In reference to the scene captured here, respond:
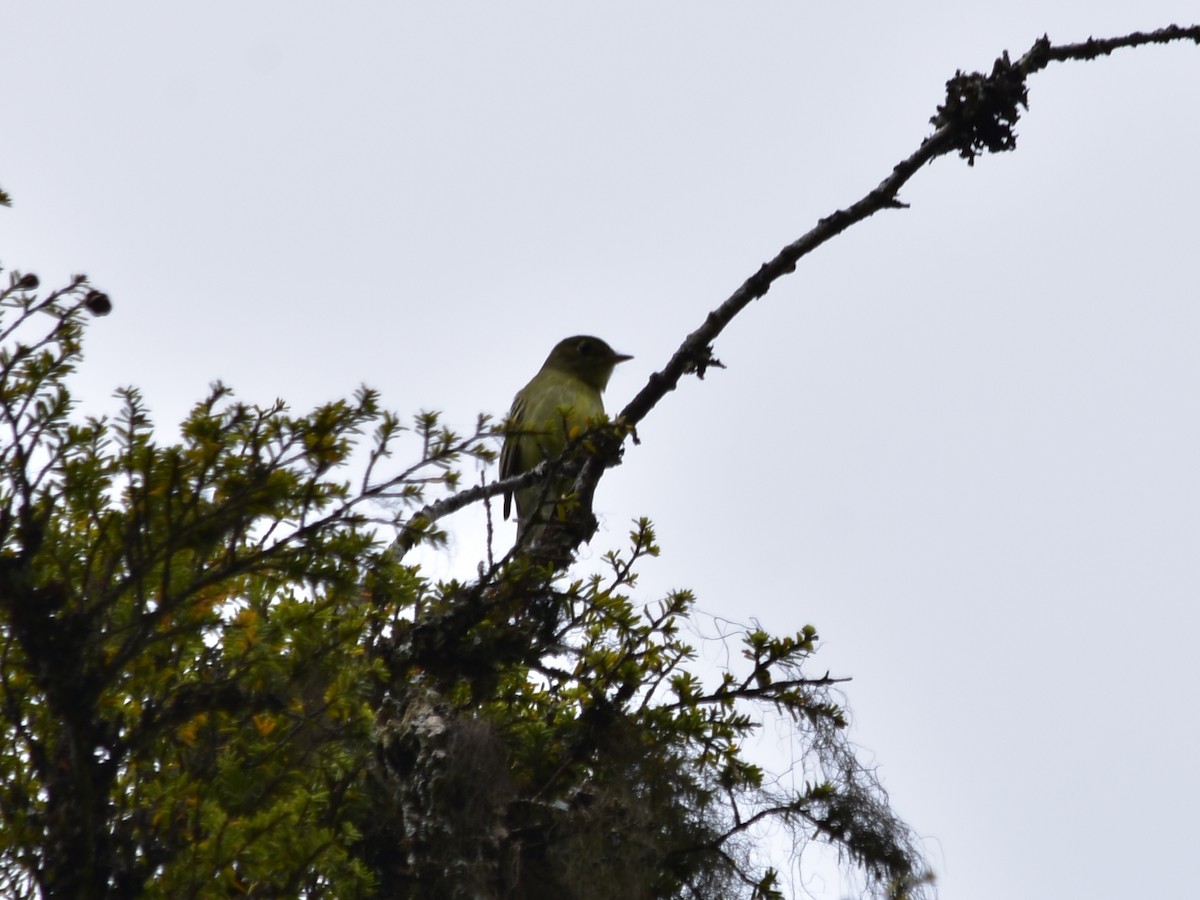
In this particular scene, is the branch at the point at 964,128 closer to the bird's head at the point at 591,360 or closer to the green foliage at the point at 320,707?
the green foliage at the point at 320,707

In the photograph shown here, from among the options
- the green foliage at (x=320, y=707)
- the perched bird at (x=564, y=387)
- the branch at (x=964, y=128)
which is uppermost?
the perched bird at (x=564, y=387)

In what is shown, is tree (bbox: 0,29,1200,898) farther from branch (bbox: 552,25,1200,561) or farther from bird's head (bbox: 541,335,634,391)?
bird's head (bbox: 541,335,634,391)

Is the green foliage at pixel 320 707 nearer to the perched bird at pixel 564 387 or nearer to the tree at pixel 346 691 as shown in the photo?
the tree at pixel 346 691

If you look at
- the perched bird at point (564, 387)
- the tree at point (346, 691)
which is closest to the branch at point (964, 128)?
the tree at point (346, 691)

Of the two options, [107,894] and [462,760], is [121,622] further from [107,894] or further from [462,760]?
[462,760]

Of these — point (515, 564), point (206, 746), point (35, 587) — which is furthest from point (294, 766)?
point (515, 564)

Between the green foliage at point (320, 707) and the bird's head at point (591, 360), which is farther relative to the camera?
the bird's head at point (591, 360)

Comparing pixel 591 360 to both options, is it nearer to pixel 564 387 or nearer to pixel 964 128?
pixel 564 387

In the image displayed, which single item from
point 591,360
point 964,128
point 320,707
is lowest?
point 320,707

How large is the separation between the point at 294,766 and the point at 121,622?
2.50 ft

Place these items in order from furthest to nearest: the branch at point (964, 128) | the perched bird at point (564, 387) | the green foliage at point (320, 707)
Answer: the perched bird at point (564, 387)
the branch at point (964, 128)
the green foliage at point (320, 707)

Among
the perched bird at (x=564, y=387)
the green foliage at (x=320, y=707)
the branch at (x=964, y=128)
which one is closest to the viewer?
the green foliage at (x=320, y=707)

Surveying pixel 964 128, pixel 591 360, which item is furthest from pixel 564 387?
pixel 964 128

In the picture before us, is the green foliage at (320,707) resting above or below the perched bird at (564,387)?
below
